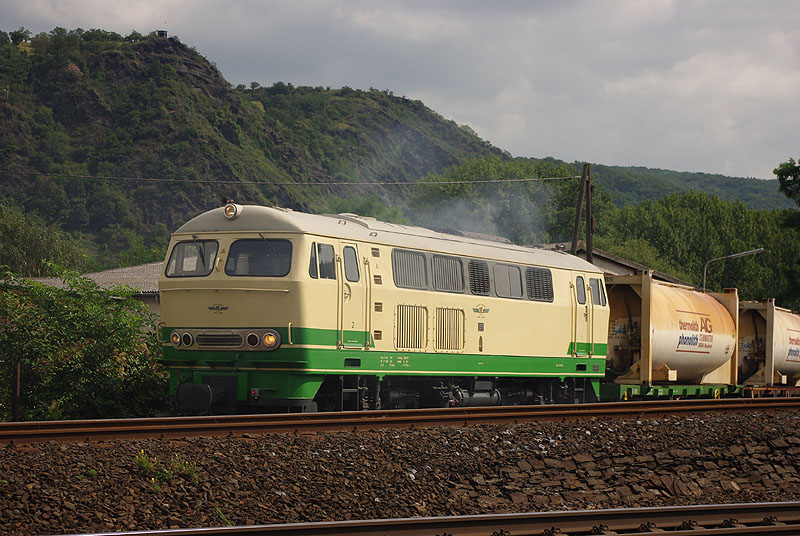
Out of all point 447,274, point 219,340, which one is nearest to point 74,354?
point 219,340

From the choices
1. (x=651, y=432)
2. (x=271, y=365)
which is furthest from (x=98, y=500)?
(x=651, y=432)

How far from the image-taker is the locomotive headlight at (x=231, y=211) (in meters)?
15.3

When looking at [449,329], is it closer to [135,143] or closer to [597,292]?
[597,292]

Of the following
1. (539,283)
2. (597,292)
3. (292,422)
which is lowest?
(292,422)

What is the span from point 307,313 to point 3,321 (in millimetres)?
6407

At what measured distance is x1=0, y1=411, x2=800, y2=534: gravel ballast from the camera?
9.16 meters

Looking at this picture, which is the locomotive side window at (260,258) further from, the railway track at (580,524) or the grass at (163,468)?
the railway track at (580,524)

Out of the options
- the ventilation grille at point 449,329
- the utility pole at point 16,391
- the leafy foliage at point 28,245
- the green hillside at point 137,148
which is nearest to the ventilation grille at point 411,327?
the ventilation grille at point 449,329

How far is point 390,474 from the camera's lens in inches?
441

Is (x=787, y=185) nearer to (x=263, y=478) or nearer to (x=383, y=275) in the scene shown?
(x=383, y=275)

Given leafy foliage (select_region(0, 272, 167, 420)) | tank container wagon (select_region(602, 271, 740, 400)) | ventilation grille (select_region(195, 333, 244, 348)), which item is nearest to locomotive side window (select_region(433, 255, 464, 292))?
ventilation grille (select_region(195, 333, 244, 348))

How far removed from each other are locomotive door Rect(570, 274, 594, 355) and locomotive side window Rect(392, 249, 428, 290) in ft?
16.5

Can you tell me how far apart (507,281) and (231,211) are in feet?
20.5

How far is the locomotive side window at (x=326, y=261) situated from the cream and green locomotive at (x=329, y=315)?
0.06 feet
